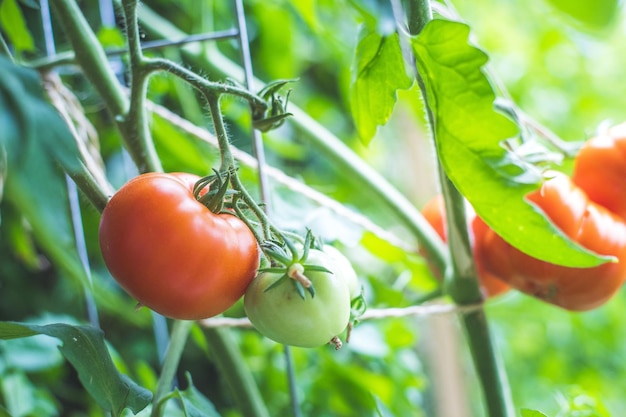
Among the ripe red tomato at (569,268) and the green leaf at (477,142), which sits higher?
the green leaf at (477,142)

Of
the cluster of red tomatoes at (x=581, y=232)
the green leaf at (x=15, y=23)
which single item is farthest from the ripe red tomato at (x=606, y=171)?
the green leaf at (x=15, y=23)

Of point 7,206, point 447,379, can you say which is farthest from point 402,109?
point 7,206

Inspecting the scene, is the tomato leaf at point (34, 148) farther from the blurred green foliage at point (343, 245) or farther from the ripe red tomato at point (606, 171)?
the ripe red tomato at point (606, 171)

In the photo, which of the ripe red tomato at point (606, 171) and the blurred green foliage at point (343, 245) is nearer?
the ripe red tomato at point (606, 171)

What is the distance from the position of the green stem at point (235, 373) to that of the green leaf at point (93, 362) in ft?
0.35

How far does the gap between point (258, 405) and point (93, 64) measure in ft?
0.91

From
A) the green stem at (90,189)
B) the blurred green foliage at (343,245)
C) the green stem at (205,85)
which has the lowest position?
the blurred green foliage at (343,245)

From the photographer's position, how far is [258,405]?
488mm

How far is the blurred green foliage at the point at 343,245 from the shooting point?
2.23ft

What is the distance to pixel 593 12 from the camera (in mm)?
226

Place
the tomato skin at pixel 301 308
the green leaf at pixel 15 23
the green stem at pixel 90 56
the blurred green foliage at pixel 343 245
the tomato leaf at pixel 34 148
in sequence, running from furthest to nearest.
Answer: the blurred green foliage at pixel 343 245
the green leaf at pixel 15 23
the green stem at pixel 90 56
the tomato skin at pixel 301 308
the tomato leaf at pixel 34 148

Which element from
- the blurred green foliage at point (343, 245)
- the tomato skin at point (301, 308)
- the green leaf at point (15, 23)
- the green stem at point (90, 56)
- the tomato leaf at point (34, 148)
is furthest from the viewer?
the blurred green foliage at point (343, 245)

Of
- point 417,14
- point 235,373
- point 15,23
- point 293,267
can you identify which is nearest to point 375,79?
point 417,14

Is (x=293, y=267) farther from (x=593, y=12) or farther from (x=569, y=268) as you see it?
(x=569, y=268)
